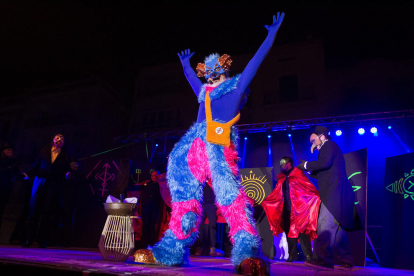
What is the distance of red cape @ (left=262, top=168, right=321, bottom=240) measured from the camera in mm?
4551

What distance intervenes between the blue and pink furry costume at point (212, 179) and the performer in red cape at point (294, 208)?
2.79 m

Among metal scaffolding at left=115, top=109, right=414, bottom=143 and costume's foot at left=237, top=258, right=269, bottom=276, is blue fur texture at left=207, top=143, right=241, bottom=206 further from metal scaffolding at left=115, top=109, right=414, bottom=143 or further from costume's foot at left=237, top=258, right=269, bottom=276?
metal scaffolding at left=115, top=109, right=414, bottom=143

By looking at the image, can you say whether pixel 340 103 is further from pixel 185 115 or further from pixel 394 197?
pixel 394 197

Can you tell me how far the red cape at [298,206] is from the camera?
179 inches

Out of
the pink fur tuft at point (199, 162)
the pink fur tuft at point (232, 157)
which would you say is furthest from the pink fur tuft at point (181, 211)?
the pink fur tuft at point (232, 157)

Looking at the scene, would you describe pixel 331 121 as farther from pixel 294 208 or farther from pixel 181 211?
pixel 181 211

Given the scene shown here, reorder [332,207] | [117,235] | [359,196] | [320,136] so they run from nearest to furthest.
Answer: [117,235] → [332,207] → [320,136] → [359,196]

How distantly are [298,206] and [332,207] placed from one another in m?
1.35

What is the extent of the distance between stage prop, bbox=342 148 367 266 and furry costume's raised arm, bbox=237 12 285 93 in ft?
12.7

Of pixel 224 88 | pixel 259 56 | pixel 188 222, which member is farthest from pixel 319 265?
pixel 259 56

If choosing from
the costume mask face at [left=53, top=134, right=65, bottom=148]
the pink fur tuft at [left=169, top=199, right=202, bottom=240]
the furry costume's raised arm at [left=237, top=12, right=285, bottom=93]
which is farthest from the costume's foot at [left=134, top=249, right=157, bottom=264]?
the costume mask face at [left=53, top=134, right=65, bottom=148]

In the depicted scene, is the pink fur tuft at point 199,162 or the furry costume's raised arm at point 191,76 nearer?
the pink fur tuft at point 199,162

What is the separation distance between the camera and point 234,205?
213 centimetres

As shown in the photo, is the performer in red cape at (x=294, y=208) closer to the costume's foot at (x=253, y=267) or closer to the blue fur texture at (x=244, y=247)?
the blue fur texture at (x=244, y=247)
